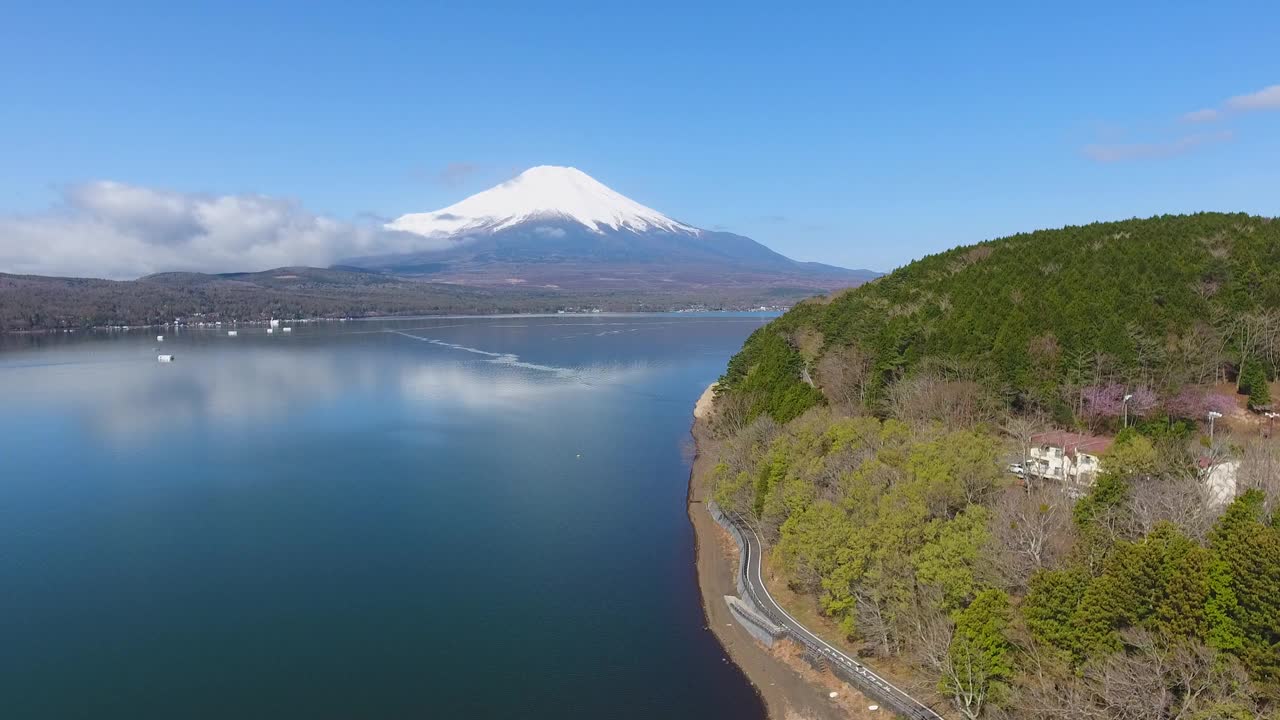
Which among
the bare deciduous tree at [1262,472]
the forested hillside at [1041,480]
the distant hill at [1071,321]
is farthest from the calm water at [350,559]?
the bare deciduous tree at [1262,472]

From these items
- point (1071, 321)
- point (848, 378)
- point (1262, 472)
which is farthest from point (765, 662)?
point (1071, 321)

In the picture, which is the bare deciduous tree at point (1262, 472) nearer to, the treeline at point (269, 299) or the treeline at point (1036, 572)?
the treeline at point (1036, 572)

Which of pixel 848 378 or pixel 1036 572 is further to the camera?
pixel 848 378

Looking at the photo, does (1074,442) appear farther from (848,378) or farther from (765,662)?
(765,662)

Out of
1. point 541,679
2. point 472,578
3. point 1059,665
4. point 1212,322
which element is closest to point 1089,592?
point 1059,665

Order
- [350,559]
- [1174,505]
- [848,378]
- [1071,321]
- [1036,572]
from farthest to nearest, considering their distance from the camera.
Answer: [848,378]
[1071,321]
[350,559]
[1174,505]
[1036,572]

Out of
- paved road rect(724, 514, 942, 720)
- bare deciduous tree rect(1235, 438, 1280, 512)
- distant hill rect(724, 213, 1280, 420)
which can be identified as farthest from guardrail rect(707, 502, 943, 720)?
distant hill rect(724, 213, 1280, 420)

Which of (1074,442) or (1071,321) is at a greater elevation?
(1071,321)

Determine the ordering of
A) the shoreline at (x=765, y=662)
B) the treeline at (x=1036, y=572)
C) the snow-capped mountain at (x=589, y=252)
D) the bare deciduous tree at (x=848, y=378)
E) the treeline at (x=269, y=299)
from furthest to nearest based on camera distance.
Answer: the snow-capped mountain at (x=589, y=252)
the treeline at (x=269, y=299)
the bare deciduous tree at (x=848, y=378)
the shoreline at (x=765, y=662)
the treeline at (x=1036, y=572)
